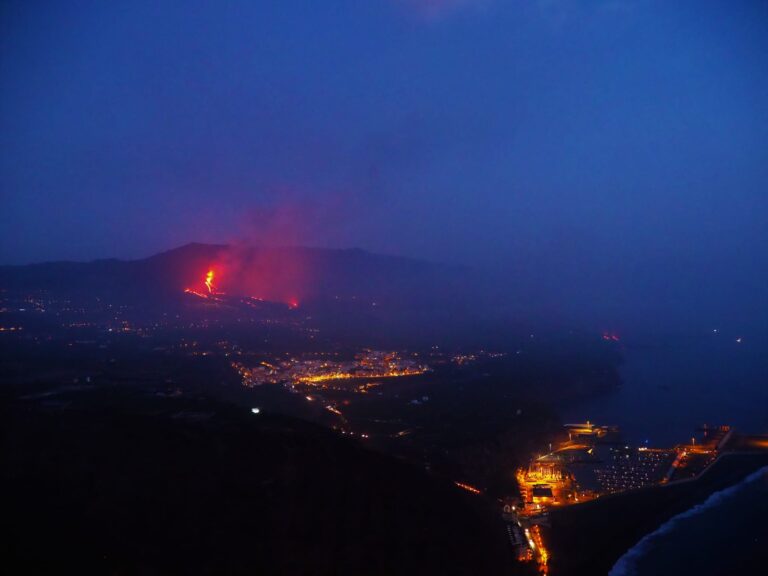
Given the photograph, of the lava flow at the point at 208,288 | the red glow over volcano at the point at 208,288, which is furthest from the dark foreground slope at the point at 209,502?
the red glow over volcano at the point at 208,288

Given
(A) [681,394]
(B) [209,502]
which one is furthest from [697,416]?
(B) [209,502]

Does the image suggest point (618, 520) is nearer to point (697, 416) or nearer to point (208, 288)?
point (697, 416)

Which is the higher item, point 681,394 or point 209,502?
point 209,502

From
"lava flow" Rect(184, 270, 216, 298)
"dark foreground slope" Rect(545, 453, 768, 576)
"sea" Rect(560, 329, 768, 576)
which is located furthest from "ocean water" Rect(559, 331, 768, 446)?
"lava flow" Rect(184, 270, 216, 298)

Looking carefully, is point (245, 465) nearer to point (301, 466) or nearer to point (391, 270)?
point (301, 466)

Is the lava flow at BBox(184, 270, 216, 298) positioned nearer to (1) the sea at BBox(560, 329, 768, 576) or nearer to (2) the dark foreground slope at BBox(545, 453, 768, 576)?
(1) the sea at BBox(560, 329, 768, 576)

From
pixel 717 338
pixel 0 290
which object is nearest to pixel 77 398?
pixel 0 290
